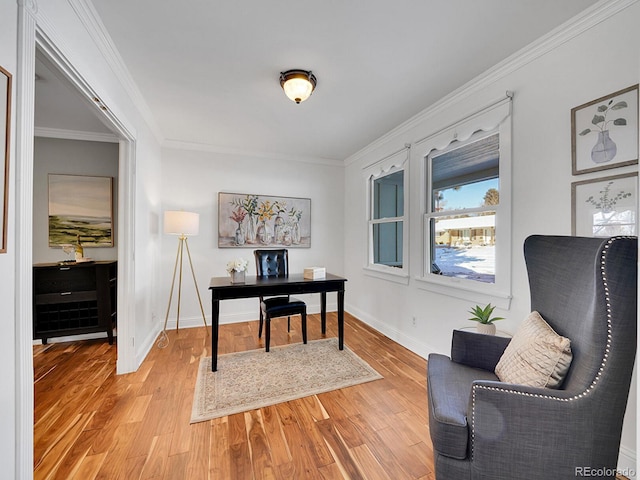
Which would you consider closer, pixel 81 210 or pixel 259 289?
pixel 259 289

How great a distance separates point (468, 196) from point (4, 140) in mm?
3000

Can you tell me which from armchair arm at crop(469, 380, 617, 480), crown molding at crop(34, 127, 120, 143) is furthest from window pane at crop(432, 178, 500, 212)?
crown molding at crop(34, 127, 120, 143)

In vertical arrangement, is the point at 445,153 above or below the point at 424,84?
below

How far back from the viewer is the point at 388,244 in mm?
3803

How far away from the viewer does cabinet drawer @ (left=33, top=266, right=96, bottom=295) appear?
3.00 metres

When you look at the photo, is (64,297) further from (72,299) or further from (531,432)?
(531,432)

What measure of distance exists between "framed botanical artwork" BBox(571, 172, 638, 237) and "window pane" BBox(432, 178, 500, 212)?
0.61 meters

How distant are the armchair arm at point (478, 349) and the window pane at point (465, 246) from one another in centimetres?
81

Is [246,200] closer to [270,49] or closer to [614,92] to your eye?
[270,49]

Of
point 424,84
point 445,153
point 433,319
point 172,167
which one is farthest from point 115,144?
point 433,319

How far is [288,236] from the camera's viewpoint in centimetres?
439

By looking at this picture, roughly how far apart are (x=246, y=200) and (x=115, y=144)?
1780mm

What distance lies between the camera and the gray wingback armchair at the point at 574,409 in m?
1.06
